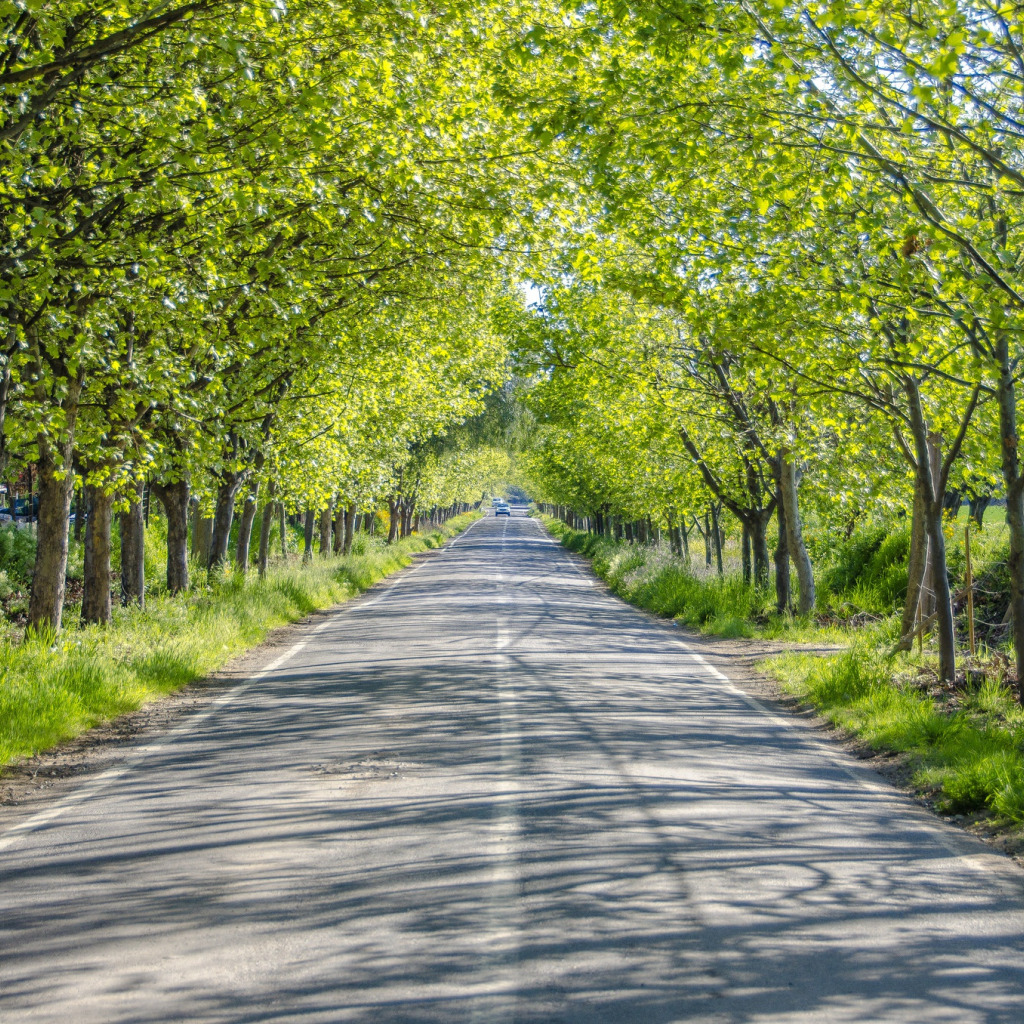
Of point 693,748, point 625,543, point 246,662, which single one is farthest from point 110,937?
point 625,543

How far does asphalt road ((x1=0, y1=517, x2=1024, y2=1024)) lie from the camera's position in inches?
157

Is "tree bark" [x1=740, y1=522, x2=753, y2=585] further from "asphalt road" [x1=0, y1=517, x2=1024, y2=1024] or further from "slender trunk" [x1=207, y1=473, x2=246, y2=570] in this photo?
"asphalt road" [x1=0, y1=517, x2=1024, y2=1024]

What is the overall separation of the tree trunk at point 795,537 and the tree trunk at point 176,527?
9.88m

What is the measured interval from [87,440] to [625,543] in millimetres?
29178

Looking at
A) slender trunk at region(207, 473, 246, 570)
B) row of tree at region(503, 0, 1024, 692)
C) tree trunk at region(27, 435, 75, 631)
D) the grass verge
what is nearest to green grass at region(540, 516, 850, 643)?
the grass verge

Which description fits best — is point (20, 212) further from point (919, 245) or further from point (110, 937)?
point (919, 245)

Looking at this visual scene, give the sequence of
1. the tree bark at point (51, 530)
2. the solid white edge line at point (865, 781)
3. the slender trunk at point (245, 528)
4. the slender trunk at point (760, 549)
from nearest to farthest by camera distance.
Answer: the solid white edge line at point (865, 781) → the tree bark at point (51, 530) → the slender trunk at point (245, 528) → the slender trunk at point (760, 549)

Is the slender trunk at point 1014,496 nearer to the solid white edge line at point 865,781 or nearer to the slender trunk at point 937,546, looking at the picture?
the slender trunk at point 937,546

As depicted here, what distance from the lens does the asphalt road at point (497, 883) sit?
398 centimetres

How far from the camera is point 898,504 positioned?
58.9 feet

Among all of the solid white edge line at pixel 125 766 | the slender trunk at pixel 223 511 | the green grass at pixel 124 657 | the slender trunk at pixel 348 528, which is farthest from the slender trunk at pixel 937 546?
the slender trunk at pixel 348 528

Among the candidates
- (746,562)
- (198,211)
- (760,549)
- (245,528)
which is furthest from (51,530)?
(746,562)

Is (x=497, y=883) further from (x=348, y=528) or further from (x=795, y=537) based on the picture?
(x=348, y=528)

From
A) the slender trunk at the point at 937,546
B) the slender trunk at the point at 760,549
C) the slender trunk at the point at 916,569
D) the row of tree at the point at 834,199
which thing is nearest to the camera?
the row of tree at the point at 834,199
